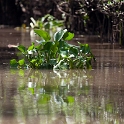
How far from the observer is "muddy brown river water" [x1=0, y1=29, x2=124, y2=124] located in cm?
504

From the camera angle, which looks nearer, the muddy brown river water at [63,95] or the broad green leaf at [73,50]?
the muddy brown river water at [63,95]

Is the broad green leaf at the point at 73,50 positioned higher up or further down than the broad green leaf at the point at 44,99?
higher up

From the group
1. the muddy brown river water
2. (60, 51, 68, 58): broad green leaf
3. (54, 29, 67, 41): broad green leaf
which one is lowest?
the muddy brown river water

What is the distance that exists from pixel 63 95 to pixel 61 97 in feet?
0.43

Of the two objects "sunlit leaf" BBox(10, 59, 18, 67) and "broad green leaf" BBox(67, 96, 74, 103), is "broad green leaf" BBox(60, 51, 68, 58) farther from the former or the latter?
"broad green leaf" BBox(67, 96, 74, 103)

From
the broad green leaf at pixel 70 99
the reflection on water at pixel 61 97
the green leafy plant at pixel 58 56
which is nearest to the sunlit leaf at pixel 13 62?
the green leafy plant at pixel 58 56

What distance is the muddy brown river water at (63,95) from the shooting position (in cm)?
504

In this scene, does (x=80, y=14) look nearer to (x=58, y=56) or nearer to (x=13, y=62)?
(x=58, y=56)

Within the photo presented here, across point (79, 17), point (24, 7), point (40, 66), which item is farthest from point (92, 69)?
point (24, 7)

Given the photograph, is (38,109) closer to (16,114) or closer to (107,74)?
(16,114)

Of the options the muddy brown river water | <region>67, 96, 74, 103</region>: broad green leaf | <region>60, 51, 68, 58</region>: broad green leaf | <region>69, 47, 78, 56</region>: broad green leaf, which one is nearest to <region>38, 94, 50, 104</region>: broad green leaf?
the muddy brown river water

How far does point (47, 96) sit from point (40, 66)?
8.17ft

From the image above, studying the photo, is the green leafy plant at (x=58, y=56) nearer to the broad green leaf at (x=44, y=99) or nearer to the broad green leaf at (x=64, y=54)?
the broad green leaf at (x=64, y=54)

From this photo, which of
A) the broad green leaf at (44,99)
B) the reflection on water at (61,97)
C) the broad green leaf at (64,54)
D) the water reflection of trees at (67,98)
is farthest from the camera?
the broad green leaf at (64,54)
